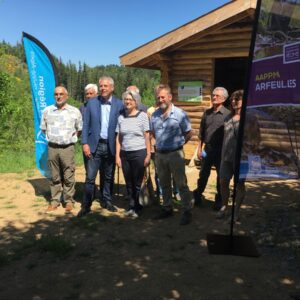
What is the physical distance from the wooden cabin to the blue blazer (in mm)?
4210

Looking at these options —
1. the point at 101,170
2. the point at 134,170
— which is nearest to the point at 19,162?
the point at 101,170

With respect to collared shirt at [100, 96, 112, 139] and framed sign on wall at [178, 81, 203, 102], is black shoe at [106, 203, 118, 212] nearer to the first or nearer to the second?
collared shirt at [100, 96, 112, 139]

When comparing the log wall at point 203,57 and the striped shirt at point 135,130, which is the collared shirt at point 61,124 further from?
the log wall at point 203,57

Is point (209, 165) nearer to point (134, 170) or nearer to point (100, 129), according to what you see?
point (134, 170)

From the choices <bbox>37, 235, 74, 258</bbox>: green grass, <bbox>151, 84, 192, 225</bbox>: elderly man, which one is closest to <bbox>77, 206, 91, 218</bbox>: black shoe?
→ <bbox>37, 235, 74, 258</bbox>: green grass

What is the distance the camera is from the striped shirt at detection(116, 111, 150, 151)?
5.47 meters

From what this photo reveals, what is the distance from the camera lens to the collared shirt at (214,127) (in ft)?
18.5

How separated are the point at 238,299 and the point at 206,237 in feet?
5.09

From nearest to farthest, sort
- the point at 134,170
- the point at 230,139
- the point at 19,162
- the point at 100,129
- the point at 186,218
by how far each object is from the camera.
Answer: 1. the point at 230,139
2. the point at 186,218
3. the point at 134,170
4. the point at 100,129
5. the point at 19,162

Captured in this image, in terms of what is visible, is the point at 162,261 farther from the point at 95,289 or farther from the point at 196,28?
the point at 196,28

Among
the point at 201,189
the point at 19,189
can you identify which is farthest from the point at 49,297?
Result: the point at 19,189

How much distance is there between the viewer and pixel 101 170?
6.09 m

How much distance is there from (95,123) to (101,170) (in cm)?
84

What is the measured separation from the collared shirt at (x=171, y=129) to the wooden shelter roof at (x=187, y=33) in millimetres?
4239
